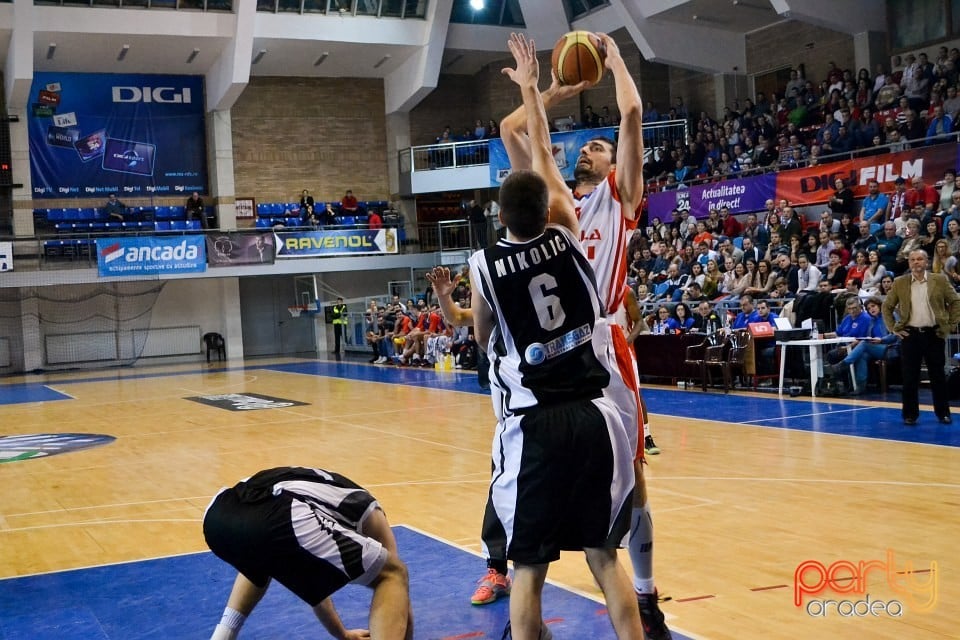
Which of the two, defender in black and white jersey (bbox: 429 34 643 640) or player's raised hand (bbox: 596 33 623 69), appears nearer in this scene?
defender in black and white jersey (bbox: 429 34 643 640)

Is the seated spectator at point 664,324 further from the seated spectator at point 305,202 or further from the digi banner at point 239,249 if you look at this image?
the seated spectator at point 305,202

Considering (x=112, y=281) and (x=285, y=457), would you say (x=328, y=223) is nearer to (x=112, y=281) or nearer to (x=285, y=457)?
(x=112, y=281)

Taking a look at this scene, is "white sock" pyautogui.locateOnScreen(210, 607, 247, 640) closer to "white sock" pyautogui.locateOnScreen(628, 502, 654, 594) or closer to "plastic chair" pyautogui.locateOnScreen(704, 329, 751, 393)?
"white sock" pyautogui.locateOnScreen(628, 502, 654, 594)

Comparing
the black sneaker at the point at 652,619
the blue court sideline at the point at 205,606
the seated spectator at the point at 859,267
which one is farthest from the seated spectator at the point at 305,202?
the black sneaker at the point at 652,619

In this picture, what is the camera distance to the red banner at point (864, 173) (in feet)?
55.3

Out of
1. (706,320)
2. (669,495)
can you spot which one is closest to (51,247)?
(706,320)

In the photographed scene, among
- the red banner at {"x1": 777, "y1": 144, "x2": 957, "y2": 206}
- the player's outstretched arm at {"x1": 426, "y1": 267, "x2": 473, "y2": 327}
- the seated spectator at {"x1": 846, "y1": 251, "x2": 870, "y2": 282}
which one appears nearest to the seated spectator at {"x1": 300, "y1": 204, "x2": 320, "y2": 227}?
the red banner at {"x1": 777, "y1": 144, "x2": 957, "y2": 206}

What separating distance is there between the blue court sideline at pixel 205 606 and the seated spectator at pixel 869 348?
842 centimetres

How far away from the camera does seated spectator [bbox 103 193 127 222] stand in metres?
28.8

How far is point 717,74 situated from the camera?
92.0 feet

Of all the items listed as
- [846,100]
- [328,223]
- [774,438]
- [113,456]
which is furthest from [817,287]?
[328,223]

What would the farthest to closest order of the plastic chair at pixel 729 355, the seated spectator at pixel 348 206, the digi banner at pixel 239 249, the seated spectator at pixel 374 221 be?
the seated spectator at pixel 348 206 < the seated spectator at pixel 374 221 < the digi banner at pixel 239 249 < the plastic chair at pixel 729 355

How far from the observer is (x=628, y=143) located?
13.1 ft

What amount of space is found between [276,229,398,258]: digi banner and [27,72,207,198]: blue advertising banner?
438 cm
